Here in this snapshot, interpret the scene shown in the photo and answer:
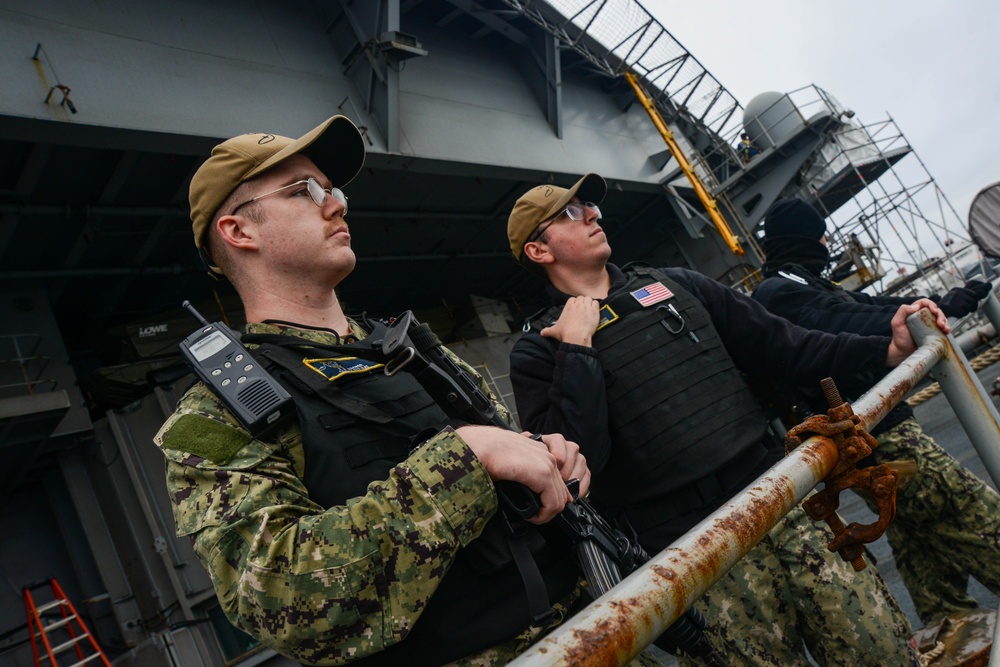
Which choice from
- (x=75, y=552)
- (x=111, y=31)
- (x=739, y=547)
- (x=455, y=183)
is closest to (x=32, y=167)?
(x=111, y=31)

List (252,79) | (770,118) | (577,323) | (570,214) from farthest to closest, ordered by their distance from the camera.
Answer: (770,118) < (252,79) < (570,214) < (577,323)

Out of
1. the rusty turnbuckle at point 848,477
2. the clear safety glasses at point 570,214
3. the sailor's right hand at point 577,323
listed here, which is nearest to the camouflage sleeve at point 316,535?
the rusty turnbuckle at point 848,477

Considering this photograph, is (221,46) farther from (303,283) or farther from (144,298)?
(303,283)

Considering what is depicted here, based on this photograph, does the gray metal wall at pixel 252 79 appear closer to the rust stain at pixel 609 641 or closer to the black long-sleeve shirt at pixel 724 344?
the black long-sleeve shirt at pixel 724 344

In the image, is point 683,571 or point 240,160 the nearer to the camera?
point 683,571

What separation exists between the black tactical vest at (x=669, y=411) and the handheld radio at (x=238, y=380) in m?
1.31

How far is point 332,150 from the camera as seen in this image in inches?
64.2

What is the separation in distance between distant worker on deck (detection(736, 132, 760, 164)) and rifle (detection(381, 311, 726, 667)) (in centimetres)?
1315

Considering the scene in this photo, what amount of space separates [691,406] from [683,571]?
148 cm

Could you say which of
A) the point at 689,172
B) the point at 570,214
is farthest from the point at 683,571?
the point at 689,172

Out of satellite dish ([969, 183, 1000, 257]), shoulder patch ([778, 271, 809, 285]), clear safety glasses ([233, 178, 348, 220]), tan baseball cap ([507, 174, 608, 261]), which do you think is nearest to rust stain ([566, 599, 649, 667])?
clear safety glasses ([233, 178, 348, 220])

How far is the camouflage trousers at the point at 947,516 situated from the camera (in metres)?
2.59

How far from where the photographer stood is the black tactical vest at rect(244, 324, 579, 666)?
1.12m

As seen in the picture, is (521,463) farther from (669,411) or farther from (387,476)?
(669,411)
